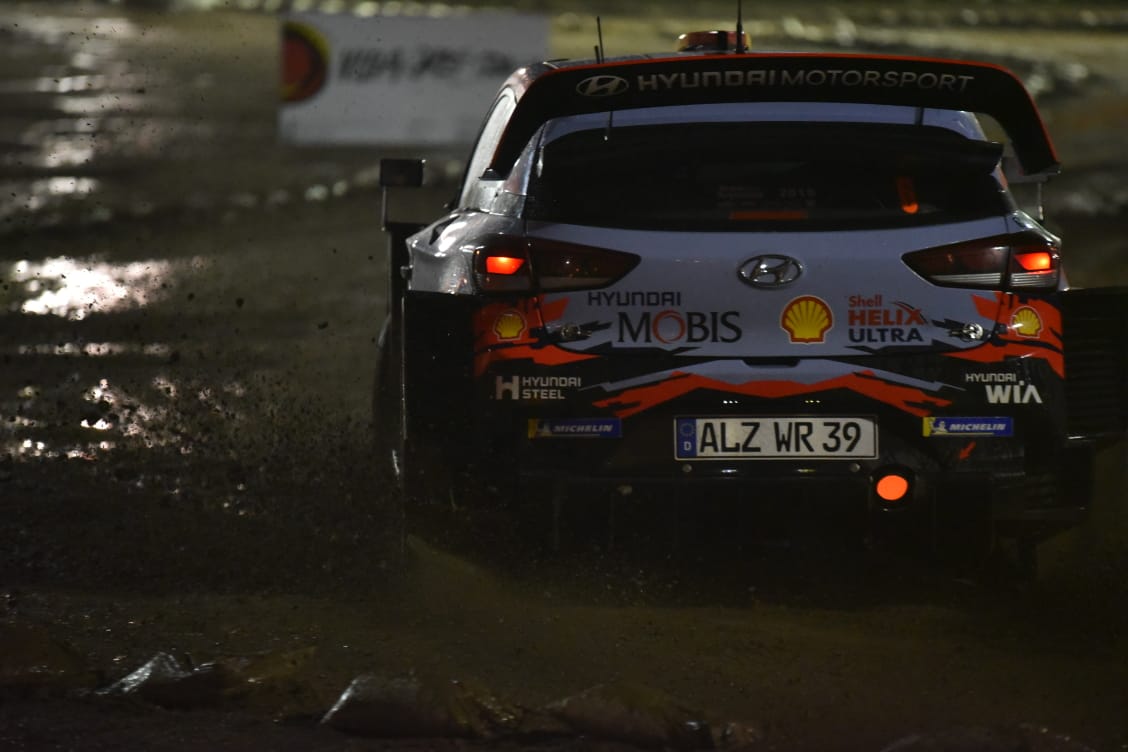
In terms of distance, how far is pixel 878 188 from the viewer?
5.87 metres

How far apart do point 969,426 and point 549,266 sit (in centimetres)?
130

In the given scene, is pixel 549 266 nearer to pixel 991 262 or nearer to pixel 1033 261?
pixel 991 262

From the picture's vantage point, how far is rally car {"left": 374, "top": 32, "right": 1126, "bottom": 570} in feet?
18.7

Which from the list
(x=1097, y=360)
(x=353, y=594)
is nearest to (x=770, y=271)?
(x=1097, y=360)

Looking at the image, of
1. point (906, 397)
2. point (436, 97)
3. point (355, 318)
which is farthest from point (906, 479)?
point (436, 97)

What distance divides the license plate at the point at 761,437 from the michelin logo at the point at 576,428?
0.58 ft

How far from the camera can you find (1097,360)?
6.07 meters

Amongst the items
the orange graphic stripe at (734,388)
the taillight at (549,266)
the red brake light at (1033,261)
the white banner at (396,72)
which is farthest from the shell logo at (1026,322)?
the white banner at (396,72)

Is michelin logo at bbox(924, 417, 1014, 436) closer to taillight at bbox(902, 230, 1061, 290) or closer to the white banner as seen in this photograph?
taillight at bbox(902, 230, 1061, 290)

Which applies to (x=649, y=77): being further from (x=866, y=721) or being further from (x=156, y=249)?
(x=156, y=249)

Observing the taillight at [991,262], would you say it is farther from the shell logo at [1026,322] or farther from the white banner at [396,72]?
the white banner at [396,72]

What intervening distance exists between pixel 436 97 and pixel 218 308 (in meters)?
8.73

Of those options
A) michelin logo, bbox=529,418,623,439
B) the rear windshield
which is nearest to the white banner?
the rear windshield

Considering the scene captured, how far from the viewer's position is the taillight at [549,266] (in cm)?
568
